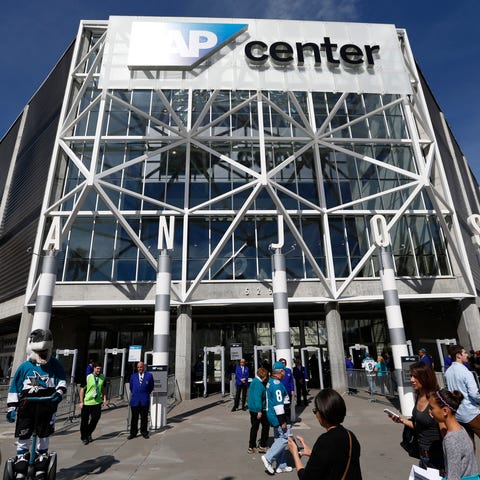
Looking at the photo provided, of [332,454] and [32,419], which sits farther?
[32,419]

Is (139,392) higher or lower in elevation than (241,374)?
lower

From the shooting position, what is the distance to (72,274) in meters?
20.8

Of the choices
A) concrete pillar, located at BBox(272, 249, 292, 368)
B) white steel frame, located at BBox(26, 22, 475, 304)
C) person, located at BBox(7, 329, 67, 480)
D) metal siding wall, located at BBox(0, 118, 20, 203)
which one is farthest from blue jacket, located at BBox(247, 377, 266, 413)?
metal siding wall, located at BBox(0, 118, 20, 203)

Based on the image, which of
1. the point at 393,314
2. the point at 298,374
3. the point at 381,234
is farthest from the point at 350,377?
the point at 381,234

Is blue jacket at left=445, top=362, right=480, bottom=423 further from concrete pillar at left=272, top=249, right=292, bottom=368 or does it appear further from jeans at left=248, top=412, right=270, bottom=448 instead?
concrete pillar at left=272, top=249, right=292, bottom=368

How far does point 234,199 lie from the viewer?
911 inches

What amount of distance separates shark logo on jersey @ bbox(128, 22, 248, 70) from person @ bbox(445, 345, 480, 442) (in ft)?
59.2

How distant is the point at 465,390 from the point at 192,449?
5877mm

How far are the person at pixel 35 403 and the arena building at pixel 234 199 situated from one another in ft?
31.3

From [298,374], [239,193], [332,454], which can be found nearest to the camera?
[332,454]

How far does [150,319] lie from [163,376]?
50.2 feet

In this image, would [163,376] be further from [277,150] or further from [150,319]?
[277,150]

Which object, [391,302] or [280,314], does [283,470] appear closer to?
[280,314]

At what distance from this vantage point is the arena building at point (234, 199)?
1919 cm
